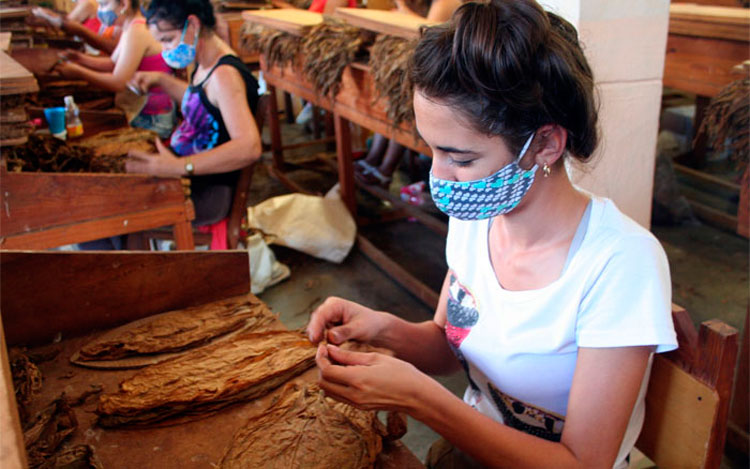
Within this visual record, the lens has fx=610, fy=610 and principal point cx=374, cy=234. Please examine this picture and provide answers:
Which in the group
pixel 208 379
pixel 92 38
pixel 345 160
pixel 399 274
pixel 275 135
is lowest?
pixel 399 274

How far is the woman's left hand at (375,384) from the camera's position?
113 cm

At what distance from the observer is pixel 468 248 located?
1538 millimetres

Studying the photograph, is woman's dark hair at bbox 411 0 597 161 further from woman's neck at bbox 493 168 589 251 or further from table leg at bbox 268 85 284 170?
table leg at bbox 268 85 284 170

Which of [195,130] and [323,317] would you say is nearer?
[323,317]

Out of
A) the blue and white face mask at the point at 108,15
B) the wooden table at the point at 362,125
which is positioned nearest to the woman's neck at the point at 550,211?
the wooden table at the point at 362,125

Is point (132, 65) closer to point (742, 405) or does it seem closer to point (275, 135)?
point (275, 135)

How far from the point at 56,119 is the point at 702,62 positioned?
12.2ft

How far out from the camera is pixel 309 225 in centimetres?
420

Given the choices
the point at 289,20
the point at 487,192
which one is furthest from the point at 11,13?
the point at 487,192

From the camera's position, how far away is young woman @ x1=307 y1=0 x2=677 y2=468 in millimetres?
1137

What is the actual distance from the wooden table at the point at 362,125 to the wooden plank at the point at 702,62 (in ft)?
5.78

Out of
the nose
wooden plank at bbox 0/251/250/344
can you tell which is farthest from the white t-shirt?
wooden plank at bbox 0/251/250/344

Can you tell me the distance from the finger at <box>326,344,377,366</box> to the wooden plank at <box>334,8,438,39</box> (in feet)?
5.70

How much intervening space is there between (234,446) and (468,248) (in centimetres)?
74
